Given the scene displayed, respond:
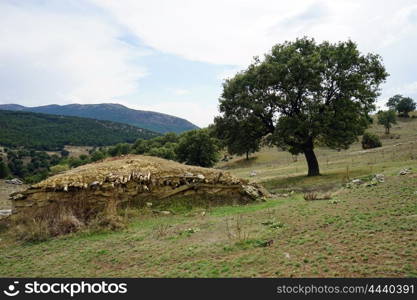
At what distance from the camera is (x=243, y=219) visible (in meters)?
12.8

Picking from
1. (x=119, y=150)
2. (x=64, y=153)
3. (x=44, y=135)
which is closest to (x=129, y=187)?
(x=119, y=150)

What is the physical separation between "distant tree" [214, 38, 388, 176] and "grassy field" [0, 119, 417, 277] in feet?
35.7

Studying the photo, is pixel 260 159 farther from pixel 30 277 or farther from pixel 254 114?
pixel 30 277

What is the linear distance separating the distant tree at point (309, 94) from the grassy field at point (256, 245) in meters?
10.9

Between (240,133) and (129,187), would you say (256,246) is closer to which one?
(129,187)

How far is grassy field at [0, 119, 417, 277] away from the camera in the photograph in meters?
7.20

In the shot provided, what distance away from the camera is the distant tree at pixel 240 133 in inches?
1089

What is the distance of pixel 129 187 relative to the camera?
16.3 m

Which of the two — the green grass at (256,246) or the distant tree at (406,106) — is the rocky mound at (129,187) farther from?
the distant tree at (406,106)

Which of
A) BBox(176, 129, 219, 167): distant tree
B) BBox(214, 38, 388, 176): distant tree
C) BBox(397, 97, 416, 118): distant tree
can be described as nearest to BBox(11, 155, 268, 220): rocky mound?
BBox(214, 38, 388, 176): distant tree

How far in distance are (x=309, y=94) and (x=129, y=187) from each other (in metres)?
17.2

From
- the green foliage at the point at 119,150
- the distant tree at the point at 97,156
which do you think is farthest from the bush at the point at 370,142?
the green foliage at the point at 119,150

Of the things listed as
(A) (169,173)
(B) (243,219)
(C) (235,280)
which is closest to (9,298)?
(C) (235,280)

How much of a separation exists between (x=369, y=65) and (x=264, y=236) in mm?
22242
